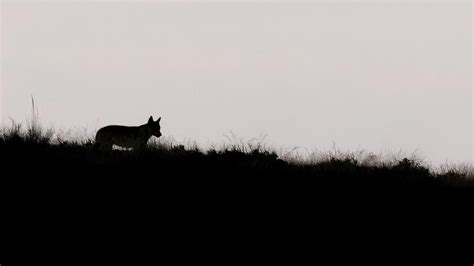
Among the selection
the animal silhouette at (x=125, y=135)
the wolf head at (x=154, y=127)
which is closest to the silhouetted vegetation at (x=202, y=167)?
the animal silhouette at (x=125, y=135)

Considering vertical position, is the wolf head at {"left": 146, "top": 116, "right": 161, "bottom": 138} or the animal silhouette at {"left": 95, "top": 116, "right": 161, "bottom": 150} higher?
the wolf head at {"left": 146, "top": 116, "right": 161, "bottom": 138}

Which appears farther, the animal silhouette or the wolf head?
the wolf head

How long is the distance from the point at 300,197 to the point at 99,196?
128 inches

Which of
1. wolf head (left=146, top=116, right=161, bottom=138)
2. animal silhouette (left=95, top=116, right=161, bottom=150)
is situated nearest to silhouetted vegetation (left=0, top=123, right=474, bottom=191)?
animal silhouette (left=95, top=116, right=161, bottom=150)

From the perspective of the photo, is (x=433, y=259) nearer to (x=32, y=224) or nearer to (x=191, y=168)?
(x=191, y=168)

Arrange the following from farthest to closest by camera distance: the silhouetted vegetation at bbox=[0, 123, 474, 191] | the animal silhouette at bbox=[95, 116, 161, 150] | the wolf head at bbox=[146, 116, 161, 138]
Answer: the wolf head at bbox=[146, 116, 161, 138]
the animal silhouette at bbox=[95, 116, 161, 150]
the silhouetted vegetation at bbox=[0, 123, 474, 191]

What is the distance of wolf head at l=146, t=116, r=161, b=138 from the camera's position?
93.0ft

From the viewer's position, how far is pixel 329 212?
1548cm

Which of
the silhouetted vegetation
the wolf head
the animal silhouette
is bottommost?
the silhouetted vegetation

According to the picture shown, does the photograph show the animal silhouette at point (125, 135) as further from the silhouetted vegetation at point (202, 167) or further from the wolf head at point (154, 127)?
the silhouetted vegetation at point (202, 167)

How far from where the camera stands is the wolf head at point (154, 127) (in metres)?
28.4

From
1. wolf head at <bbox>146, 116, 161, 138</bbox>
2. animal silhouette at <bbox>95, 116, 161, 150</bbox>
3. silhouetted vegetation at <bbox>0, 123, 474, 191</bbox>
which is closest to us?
silhouetted vegetation at <bbox>0, 123, 474, 191</bbox>

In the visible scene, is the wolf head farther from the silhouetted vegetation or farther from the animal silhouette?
the silhouetted vegetation

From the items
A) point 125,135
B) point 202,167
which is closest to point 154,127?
point 125,135
